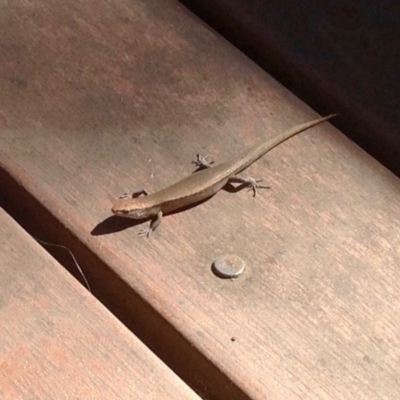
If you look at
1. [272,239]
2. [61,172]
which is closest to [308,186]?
[272,239]

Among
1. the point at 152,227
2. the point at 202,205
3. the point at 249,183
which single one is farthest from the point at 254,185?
the point at 152,227

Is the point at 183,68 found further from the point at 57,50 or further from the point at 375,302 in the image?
the point at 375,302

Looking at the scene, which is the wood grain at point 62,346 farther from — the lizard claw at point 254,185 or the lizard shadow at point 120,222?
the lizard claw at point 254,185

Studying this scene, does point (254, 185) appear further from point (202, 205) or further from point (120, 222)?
point (120, 222)

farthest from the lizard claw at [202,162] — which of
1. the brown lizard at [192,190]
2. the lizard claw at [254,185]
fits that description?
the lizard claw at [254,185]

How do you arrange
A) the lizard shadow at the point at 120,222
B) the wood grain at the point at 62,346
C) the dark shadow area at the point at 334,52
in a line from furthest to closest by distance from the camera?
1. the dark shadow area at the point at 334,52
2. the lizard shadow at the point at 120,222
3. the wood grain at the point at 62,346
